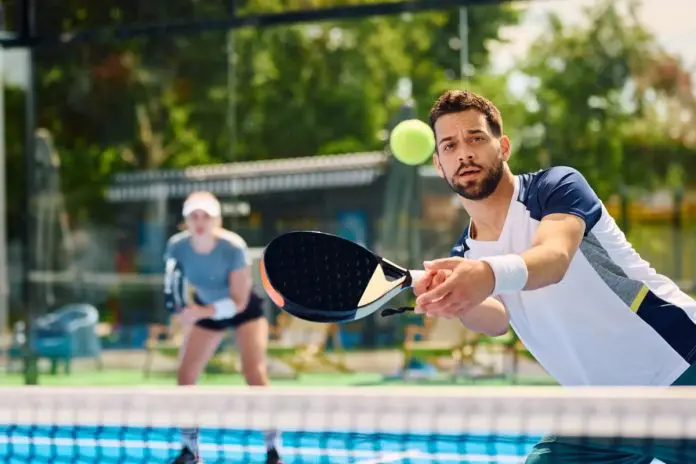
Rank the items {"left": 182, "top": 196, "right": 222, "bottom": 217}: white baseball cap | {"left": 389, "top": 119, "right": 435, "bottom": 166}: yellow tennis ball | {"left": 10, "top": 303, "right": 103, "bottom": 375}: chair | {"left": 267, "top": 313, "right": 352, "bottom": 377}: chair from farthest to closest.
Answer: {"left": 10, "top": 303, "right": 103, "bottom": 375}: chair
{"left": 267, "top": 313, "right": 352, "bottom": 377}: chair
{"left": 389, "top": 119, "right": 435, "bottom": 166}: yellow tennis ball
{"left": 182, "top": 196, "right": 222, "bottom": 217}: white baseball cap

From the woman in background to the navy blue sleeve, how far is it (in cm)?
299

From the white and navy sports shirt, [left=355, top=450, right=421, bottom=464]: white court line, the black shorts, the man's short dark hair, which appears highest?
the man's short dark hair

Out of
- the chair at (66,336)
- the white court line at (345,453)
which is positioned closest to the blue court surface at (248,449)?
the white court line at (345,453)

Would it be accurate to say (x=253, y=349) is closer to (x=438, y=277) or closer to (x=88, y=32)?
(x=438, y=277)

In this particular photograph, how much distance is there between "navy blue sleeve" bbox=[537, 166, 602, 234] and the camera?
8.47 ft

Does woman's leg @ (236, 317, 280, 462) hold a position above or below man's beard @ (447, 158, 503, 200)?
below

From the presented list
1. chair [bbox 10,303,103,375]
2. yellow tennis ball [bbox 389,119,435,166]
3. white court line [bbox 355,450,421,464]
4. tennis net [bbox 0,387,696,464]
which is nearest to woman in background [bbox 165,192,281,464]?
white court line [bbox 355,450,421,464]

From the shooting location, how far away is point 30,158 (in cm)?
980

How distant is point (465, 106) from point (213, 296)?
311 cm

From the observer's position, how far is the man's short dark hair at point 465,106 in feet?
9.05

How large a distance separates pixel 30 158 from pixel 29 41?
1.32m

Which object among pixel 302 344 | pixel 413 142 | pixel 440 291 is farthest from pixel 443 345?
pixel 440 291

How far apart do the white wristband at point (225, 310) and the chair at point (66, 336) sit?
504 centimetres

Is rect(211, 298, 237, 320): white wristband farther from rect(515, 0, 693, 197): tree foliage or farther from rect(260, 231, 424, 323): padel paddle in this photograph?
rect(515, 0, 693, 197): tree foliage
